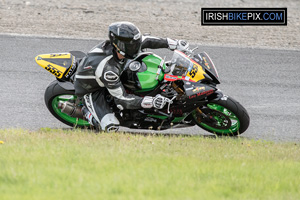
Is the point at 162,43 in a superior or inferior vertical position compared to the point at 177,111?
superior

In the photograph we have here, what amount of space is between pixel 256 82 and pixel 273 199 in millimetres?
5846

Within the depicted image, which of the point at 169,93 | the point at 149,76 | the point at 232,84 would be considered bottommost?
the point at 232,84

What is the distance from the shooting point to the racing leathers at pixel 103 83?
689 cm

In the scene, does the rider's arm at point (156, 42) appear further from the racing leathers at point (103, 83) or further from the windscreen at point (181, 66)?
the windscreen at point (181, 66)

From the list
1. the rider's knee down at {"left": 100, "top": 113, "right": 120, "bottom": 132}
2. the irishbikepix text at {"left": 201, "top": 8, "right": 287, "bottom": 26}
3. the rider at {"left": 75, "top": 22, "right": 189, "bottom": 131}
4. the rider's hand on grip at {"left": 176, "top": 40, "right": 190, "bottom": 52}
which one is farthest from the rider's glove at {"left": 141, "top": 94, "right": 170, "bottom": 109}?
the irishbikepix text at {"left": 201, "top": 8, "right": 287, "bottom": 26}

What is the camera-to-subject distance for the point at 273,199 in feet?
15.2

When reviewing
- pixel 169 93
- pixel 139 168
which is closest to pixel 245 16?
pixel 169 93

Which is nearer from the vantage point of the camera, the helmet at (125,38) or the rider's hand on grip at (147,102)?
the helmet at (125,38)

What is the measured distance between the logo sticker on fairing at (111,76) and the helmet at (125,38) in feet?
0.96

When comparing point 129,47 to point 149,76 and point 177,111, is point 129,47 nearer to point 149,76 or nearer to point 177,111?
point 149,76

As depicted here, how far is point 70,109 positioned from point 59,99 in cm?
30

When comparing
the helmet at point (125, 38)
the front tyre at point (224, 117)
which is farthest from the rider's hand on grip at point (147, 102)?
the front tyre at point (224, 117)

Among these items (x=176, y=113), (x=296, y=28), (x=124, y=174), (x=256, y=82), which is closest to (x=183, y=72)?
(x=176, y=113)

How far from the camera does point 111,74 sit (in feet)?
22.4
